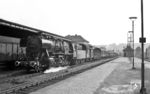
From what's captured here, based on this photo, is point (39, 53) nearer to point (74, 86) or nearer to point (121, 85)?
point (74, 86)

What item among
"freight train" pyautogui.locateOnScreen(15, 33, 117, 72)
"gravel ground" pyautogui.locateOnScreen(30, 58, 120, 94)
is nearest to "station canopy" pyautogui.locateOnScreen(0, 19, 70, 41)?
"freight train" pyautogui.locateOnScreen(15, 33, 117, 72)

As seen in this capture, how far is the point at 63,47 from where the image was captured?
28047 millimetres

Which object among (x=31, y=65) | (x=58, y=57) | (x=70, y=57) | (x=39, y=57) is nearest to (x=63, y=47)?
(x=58, y=57)

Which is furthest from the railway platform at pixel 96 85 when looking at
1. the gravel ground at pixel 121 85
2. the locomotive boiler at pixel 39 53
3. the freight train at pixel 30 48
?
the freight train at pixel 30 48

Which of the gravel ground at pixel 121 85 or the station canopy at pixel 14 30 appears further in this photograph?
the station canopy at pixel 14 30

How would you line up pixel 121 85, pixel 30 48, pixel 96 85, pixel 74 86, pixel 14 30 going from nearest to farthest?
pixel 74 86, pixel 96 85, pixel 121 85, pixel 30 48, pixel 14 30

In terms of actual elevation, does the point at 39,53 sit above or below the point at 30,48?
below

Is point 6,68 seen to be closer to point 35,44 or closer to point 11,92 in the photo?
point 35,44

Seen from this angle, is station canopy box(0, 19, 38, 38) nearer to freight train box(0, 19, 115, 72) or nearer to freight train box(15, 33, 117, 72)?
freight train box(0, 19, 115, 72)

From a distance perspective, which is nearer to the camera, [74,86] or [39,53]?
[74,86]

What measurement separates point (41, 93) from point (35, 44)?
10732mm

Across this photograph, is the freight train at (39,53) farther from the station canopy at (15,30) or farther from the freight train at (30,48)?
the station canopy at (15,30)

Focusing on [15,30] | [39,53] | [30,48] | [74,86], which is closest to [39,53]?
[39,53]

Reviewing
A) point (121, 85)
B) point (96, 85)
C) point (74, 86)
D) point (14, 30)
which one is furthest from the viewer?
point (14, 30)
